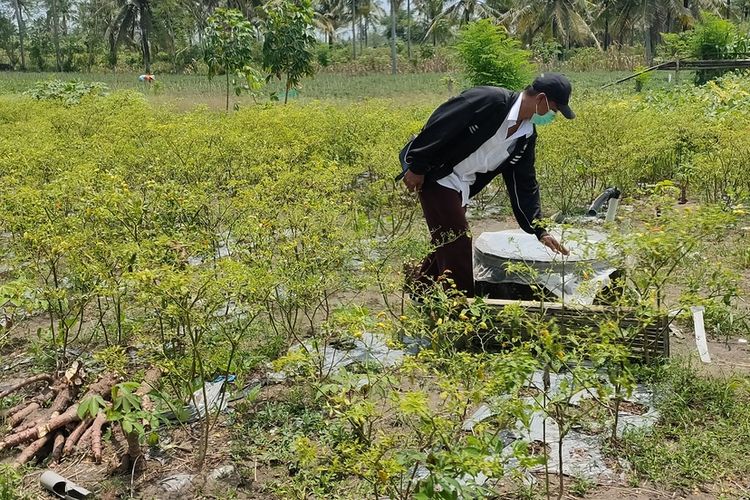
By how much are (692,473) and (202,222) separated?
9.87 ft

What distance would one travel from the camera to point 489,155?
354 cm

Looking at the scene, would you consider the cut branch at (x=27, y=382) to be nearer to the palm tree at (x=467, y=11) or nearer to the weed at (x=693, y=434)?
the weed at (x=693, y=434)

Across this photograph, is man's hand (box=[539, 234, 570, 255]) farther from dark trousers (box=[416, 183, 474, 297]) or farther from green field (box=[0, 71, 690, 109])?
green field (box=[0, 71, 690, 109])

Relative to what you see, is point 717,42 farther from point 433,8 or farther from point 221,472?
point 433,8

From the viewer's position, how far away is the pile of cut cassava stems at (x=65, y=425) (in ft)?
9.23

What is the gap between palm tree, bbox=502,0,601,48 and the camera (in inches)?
1190

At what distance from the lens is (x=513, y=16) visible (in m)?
31.1

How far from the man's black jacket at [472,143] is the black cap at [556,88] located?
174mm

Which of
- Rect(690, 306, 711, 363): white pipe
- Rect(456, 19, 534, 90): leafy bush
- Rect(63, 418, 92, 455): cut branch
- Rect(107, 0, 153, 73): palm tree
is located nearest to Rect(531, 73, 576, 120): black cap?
Rect(690, 306, 711, 363): white pipe

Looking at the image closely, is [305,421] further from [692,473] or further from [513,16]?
[513,16]

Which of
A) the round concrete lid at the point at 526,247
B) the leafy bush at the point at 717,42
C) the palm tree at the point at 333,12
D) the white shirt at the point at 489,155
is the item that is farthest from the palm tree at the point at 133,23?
the white shirt at the point at 489,155

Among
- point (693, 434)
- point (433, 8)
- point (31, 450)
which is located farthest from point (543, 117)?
point (433, 8)

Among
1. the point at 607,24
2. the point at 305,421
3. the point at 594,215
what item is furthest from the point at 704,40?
the point at 607,24

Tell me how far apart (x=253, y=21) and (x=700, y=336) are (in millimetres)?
25725
